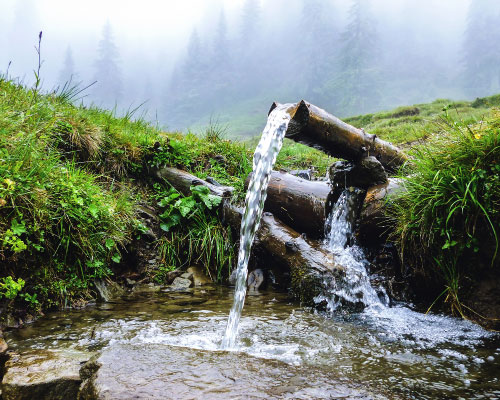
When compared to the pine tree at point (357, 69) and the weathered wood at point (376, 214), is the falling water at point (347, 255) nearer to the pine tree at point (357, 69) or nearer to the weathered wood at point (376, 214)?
the weathered wood at point (376, 214)

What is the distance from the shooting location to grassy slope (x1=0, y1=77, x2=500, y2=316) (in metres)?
3.25

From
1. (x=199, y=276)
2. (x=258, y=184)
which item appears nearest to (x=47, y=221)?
(x=199, y=276)

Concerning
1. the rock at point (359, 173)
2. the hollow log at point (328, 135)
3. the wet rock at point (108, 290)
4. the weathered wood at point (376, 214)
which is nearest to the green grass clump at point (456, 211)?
the weathered wood at point (376, 214)

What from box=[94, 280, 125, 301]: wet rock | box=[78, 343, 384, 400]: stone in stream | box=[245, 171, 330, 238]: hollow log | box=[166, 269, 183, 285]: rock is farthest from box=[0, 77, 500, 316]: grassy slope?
box=[78, 343, 384, 400]: stone in stream

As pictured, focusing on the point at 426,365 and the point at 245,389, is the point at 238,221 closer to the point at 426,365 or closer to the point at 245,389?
the point at 426,365

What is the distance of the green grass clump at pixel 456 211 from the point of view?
9.82 feet

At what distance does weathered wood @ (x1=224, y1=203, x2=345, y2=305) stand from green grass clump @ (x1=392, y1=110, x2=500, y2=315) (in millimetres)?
820

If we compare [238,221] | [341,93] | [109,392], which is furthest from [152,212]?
[341,93]

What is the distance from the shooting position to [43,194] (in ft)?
11.2

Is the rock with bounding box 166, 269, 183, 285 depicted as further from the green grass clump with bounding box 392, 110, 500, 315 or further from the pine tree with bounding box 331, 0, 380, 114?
the pine tree with bounding box 331, 0, 380, 114

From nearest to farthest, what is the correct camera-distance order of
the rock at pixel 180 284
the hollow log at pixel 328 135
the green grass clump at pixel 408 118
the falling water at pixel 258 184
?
the falling water at pixel 258 184 < the hollow log at pixel 328 135 < the rock at pixel 180 284 < the green grass clump at pixel 408 118

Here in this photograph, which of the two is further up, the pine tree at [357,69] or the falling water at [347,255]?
the pine tree at [357,69]

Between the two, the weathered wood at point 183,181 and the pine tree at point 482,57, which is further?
the pine tree at point 482,57

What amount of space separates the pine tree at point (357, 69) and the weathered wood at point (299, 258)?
6333cm
